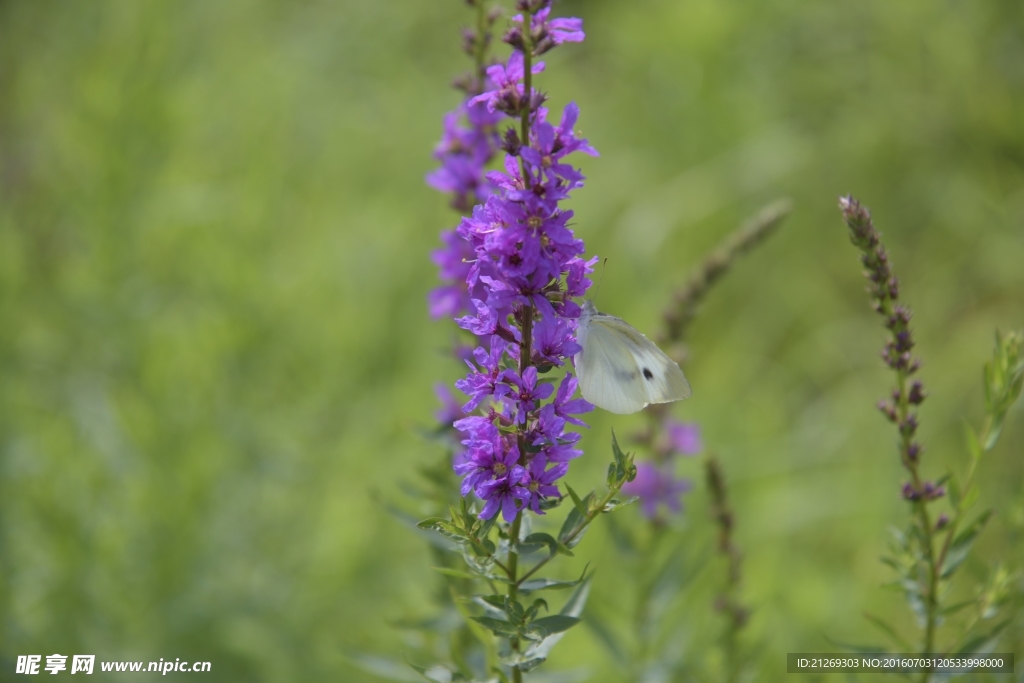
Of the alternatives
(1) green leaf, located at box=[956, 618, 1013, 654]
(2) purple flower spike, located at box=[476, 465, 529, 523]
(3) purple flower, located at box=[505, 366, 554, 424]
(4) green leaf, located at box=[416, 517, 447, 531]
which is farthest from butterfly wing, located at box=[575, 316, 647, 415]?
(1) green leaf, located at box=[956, 618, 1013, 654]

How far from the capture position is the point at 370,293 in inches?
206

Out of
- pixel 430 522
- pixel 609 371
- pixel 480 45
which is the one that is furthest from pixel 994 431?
pixel 480 45

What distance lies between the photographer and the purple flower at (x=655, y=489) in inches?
118

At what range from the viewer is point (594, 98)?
7.40m

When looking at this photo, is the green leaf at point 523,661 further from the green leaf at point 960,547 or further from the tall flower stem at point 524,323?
the green leaf at point 960,547

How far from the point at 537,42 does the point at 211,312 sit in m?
3.00

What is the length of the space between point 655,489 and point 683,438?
9.1 inches

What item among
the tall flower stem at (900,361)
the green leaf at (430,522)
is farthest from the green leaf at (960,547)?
the green leaf at (430,522)

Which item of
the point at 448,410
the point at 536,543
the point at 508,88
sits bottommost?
the point at 536,543

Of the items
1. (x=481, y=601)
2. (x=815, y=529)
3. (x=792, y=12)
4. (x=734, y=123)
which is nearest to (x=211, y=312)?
(x=481, y=601)

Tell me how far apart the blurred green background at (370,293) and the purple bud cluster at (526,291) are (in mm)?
917

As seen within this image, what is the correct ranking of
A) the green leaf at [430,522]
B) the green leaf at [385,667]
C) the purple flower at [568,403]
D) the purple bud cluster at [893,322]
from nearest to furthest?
1. the green leaf at [430,522]
2. the purple flower at [568,403]
3. the purple bud cluster at [893,322]
4. the green leaf at [385,667]

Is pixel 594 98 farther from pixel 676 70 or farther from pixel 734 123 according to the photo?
pixel 734 123

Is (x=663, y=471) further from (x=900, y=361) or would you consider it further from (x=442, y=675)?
(x=442, y=675)
